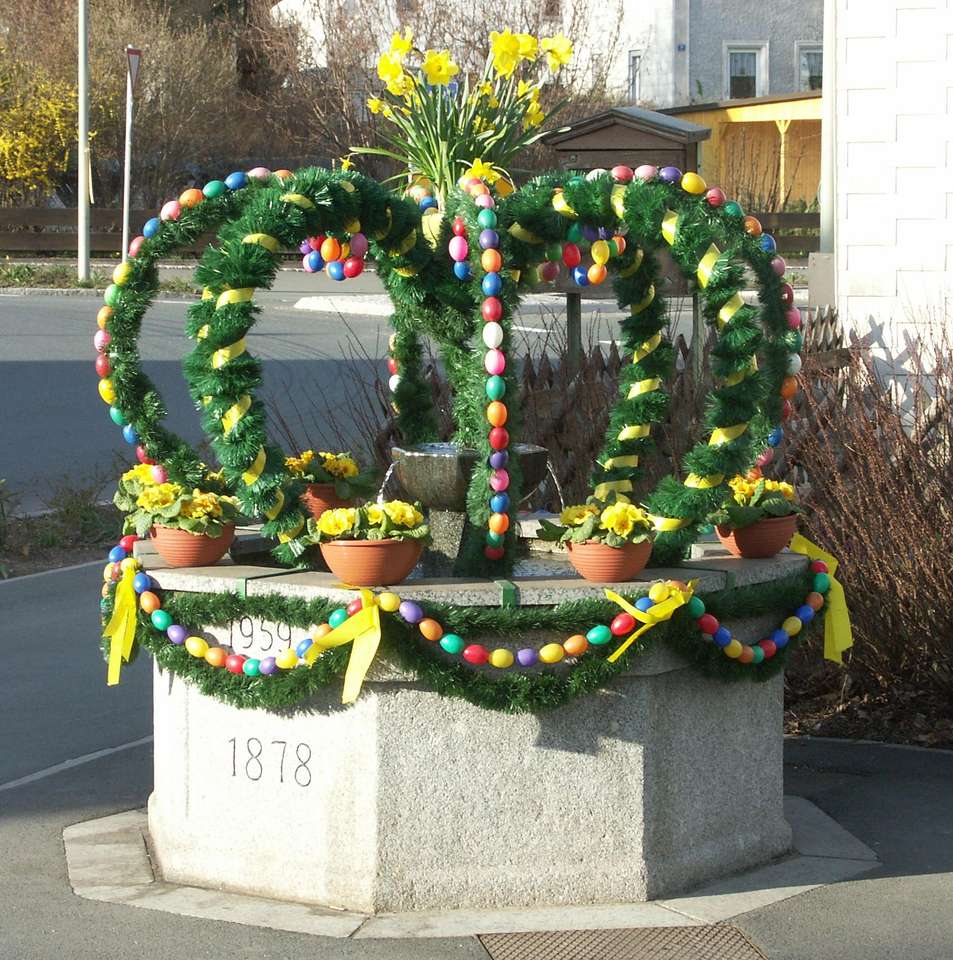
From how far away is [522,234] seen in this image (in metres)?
5.04

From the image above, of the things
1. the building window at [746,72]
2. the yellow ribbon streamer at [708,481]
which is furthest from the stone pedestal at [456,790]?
the building window at [746,72]

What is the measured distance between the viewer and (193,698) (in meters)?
4.95

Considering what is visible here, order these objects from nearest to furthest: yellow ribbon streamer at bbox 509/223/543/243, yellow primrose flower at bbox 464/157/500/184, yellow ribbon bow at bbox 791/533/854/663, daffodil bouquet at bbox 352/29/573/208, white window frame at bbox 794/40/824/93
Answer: yellow ribbon streamer at bbox 509/223/543/243, yellow ribbon bow at bbox 791/533/854/663, yellow primrose flower at bbox 464/157/500/184, daffodil bouquet at bbox 352/29/573/208, white window frame at bbox 794/40/824/93

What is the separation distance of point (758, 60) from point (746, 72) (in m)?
0.44

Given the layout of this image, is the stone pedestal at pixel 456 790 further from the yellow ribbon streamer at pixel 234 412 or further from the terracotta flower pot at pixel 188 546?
the yellow ribbon streamer at pixel 234 412

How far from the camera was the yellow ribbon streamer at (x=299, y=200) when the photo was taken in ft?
15.6

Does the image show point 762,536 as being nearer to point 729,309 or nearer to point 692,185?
point 729,309

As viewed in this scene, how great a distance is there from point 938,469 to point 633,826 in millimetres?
2385

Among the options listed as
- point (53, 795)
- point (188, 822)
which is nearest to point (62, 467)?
point (53, 795)

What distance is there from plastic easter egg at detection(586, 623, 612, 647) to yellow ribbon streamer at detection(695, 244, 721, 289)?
1.12 meters

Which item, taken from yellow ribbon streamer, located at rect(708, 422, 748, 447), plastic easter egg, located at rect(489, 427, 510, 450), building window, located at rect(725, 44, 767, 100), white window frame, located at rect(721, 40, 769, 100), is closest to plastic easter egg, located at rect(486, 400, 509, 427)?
plastic easter egg, located at rect(489, 427, 510, 450)

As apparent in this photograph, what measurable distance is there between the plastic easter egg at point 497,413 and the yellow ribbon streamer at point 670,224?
2.35 feet

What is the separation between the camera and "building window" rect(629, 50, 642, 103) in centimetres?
3912

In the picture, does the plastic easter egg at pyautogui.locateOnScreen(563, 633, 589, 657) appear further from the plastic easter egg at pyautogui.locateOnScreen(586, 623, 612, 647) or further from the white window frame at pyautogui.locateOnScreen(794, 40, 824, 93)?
the white window frame at pyautogui.locateOnScreen(794, 40, 824, 93)
